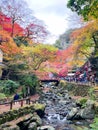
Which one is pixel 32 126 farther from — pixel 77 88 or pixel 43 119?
pixel 77 88

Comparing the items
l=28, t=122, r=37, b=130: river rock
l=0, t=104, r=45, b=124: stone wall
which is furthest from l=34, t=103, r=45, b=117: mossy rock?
l=28, t=122, r=37, b=130: river rock

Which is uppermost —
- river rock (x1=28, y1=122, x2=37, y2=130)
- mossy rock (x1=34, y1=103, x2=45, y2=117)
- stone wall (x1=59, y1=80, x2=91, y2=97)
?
stone wall (x1=59, y1=80, x2=91, y2=97)

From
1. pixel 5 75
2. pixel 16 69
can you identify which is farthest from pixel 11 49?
pixel 5 75

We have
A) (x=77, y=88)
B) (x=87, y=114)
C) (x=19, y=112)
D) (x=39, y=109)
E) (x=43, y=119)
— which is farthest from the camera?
(x=77, y=88)

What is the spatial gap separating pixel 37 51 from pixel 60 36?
149 feet

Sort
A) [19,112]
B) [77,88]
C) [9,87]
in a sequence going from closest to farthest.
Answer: [19,112], [9,87], [77,88]

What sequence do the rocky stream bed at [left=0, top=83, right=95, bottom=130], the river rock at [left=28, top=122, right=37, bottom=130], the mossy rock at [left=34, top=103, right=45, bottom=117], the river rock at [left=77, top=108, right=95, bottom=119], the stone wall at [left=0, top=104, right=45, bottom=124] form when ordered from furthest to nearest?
1. the mossy rock at [left=34, top=103, right=45, bottom=117]
2. the river rock at [left=77, top=108, right=95, bottom=119]
3. the stone wall at [left=0, top=104, right=45, bottom=124]
4. the rocky stream bed at [left=0, top=83, right=95, bottom=130]
5. the river rock at [left=28, top=122, right=37, bottom=130]

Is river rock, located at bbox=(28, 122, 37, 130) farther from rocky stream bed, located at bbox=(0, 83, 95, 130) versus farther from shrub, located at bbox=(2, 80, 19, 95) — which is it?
shrub, located at bbox=(2, 80, 19, 95)

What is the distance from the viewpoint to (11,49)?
95.2 ft

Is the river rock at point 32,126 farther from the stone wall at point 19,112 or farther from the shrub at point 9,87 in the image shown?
the shrub at point 9,87

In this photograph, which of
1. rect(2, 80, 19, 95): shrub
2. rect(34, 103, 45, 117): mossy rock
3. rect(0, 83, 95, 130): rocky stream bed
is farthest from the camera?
rect(2, 80, 19, 95): shrub

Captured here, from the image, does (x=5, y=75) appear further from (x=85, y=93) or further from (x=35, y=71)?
(x=85, y=93)

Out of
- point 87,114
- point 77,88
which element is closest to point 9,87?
point 87,114

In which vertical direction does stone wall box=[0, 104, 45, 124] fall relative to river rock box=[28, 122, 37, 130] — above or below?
above
